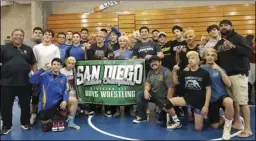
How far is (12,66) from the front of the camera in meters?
3.90

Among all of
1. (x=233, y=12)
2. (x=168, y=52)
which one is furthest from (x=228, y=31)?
(x=233, y=12)

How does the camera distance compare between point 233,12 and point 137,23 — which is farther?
point 137,23

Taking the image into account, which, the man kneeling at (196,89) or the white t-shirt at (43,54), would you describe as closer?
the man kneeling at (196,89)

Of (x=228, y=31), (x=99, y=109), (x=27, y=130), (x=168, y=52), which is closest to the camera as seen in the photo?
(x=228, y=31)

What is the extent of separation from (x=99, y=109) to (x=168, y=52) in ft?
6.46

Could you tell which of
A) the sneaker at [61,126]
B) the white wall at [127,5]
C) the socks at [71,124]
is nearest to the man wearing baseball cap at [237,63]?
the socks at [71,124]

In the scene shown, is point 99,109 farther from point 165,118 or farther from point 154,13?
point 154,13

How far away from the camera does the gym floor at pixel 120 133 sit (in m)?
3.72

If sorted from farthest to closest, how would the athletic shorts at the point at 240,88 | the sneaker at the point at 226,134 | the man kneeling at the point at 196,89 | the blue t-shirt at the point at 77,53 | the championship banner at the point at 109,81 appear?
the blue t-shirt at the point at 77,53, the championship banner at the point at 109,81, the man kneeling at the point at 196,89, the athletic shorts at the point at 240,88, the sneaker at the point at 226,134

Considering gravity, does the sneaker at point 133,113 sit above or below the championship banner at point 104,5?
below

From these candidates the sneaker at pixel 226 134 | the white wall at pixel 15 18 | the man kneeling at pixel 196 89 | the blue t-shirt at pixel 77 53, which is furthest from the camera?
the white wall at pixel 15 18

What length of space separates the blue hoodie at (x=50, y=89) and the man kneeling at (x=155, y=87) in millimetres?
1356

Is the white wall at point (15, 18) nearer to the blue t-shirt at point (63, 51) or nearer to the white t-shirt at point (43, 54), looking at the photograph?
the blue t-shirt at point (63, 51)

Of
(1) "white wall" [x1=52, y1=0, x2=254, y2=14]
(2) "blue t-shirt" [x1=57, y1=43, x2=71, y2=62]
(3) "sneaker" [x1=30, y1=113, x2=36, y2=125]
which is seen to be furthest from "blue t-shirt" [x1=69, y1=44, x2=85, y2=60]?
(1) "white wall" [x1=52, y1=0, x2=254, y2=14]
